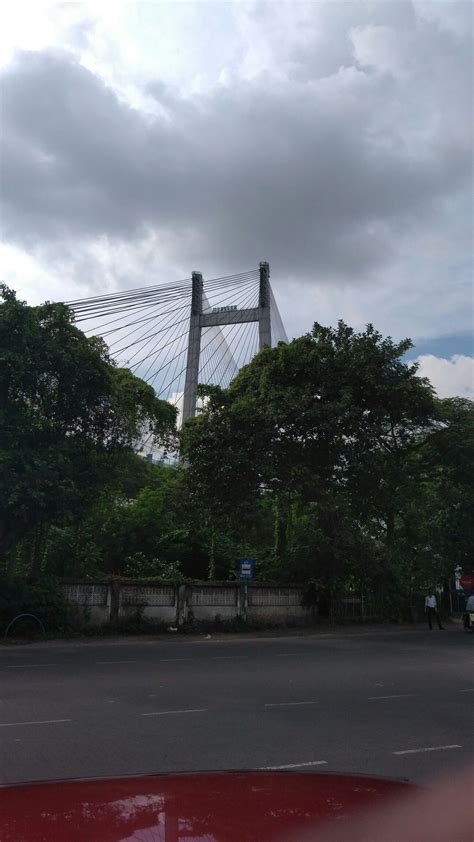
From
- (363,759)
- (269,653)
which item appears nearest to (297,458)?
(269,653)

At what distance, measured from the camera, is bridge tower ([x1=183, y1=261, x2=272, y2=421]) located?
27.3 meters

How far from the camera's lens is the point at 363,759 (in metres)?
5.60

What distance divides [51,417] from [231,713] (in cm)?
1121

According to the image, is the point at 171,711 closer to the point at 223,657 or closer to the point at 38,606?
the point at 223,657

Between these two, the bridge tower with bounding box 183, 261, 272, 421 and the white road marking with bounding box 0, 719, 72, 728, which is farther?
the bridge tower with bounding box 183, 261, 272, 421

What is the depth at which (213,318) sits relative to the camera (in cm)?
2922

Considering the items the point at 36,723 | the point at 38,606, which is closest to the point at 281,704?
the point at 36,723

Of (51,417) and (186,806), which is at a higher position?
(51,417)

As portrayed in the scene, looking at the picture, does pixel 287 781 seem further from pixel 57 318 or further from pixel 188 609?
pixel 188 609

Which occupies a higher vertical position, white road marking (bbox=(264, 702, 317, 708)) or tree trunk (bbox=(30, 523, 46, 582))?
tree trunk (bbox=(30, 523, 46, 582))

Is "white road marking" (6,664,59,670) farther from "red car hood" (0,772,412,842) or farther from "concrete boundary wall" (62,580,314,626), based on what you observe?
"red car hood" (0,772,412,842)

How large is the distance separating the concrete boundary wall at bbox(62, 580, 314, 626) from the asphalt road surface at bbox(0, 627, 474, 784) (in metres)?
4.22

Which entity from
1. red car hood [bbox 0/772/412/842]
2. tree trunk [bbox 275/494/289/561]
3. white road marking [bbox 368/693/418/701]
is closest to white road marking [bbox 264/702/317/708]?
white road marking [bbox 368/693/418/701]

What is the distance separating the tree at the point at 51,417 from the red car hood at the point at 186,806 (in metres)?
12.2
